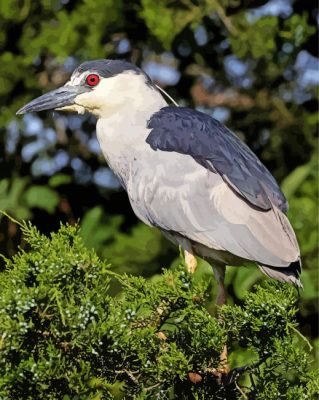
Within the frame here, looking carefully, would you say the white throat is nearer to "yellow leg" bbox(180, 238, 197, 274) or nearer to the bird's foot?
"yellow leg" bbox(180, 238, 197, 274)

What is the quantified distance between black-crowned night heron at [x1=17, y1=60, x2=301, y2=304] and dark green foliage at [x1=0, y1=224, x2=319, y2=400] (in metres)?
0.51

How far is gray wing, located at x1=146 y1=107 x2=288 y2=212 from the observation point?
127 inches

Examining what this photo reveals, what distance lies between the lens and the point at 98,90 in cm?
357

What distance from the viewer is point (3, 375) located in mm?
2299

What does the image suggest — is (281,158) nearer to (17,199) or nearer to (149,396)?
(17,199)

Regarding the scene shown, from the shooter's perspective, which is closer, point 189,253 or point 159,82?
point 189,253

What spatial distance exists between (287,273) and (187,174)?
1.66 feet

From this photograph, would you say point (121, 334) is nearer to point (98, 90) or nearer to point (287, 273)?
point (287, 273)

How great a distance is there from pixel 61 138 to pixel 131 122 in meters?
2.44

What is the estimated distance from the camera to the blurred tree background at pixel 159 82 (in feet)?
16.8

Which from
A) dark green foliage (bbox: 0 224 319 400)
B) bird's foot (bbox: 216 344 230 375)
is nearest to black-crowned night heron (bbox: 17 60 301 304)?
bird's foot (bbox: 216 344 230 375)

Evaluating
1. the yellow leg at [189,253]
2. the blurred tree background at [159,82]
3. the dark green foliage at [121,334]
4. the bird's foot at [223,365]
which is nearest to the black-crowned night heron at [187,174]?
the yellow leg at [189,253]

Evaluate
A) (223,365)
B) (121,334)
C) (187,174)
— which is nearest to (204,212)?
(187,174)

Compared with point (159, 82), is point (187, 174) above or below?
above
